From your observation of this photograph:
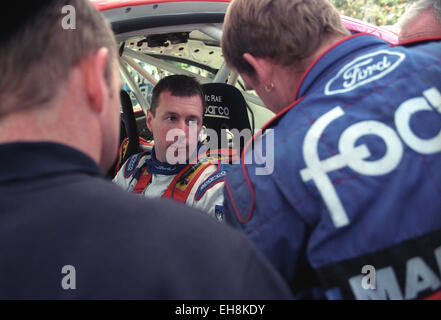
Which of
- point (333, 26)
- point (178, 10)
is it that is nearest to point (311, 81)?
point (333, 26)

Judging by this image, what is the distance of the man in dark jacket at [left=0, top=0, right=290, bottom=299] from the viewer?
51 cm

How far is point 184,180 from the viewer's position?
2.05m

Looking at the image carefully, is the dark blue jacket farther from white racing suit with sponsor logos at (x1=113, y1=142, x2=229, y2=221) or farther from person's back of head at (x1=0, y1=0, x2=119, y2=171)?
white racing suit with sponsor logos at (x1=113, y1=142, x2=229, y2=221)

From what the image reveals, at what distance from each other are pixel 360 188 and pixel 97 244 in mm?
596

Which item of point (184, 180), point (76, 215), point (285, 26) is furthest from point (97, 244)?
point (184, 180)

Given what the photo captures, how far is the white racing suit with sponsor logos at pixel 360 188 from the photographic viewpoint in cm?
85

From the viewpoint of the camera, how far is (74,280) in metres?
0.51

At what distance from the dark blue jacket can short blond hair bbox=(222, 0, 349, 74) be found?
0.70 m

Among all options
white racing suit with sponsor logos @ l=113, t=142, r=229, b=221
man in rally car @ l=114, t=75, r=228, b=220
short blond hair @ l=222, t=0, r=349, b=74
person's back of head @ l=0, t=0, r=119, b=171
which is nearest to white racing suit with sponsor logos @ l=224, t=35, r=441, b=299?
short blond hair @ l=222, t=0, r=349, b=74

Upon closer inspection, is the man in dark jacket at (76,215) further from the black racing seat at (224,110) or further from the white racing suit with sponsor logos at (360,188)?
the black racing seat at (224,110)

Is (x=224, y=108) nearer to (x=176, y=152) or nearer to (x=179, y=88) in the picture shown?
(x=179, y=88)

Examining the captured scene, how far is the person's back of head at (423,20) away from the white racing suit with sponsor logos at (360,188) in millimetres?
749

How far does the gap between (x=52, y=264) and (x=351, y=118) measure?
0.71m

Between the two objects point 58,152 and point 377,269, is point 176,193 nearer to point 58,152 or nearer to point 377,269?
point 377,269
